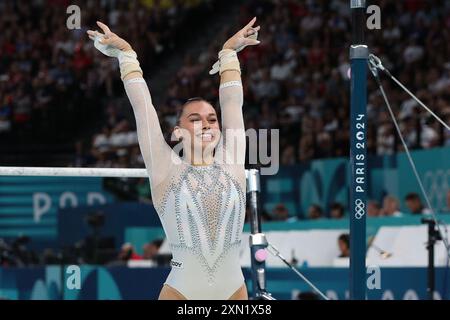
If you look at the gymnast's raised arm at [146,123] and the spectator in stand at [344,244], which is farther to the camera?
the spectator in stand at [344,244]

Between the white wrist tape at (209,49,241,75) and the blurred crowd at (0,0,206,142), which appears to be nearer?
the white wrist tape at (209,49,241,75)

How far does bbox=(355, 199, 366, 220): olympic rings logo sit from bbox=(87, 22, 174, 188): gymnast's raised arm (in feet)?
3.74

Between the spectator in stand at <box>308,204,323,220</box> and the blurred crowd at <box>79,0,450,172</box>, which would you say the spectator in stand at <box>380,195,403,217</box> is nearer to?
the blurred crowd at <box>79,0,450,172</box>

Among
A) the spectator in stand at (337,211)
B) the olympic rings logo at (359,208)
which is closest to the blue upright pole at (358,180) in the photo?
the olympic rings logo at (359,208)

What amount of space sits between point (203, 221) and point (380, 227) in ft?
20.3

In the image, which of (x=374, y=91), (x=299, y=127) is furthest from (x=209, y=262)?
(x=299, y=127)

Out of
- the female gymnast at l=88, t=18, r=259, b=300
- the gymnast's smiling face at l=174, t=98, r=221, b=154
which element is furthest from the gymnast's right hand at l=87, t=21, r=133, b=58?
the gymnast's smiling face at l=174, t=98, r=221, b=154

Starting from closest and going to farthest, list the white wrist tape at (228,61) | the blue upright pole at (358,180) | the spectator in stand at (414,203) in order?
the white wrist tape at (228,61), the blue upright pole at (358,180), the spectator in stand at (414,203)

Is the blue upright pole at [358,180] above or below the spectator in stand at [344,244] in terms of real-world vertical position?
above

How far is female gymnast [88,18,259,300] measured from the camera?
455 centimetres

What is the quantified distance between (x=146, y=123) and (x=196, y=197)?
393 mm

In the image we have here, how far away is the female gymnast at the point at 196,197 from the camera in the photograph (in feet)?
14.9

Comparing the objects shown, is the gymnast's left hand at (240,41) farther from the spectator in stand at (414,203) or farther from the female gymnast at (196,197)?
the spectator in stand at (414,203)
